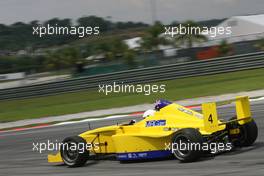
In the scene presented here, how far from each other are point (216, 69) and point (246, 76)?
1.69 metres

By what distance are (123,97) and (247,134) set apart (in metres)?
14.9

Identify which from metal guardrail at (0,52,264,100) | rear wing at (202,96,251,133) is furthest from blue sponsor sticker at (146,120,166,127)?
metal guardrail at (0,52,264,100)

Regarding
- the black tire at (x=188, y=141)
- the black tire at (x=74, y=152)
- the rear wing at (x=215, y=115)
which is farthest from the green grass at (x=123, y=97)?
the black tire at (x=188, y=141)

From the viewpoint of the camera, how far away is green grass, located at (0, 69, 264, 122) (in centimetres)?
2022

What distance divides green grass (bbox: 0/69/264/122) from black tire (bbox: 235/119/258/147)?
10415 millimetres

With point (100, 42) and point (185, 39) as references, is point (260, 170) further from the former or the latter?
point (100, 42)

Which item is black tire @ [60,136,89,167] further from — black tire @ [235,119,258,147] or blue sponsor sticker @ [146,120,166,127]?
black tire @ [235,119,258,147]

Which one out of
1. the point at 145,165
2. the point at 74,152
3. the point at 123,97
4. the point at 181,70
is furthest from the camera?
the point at 181,70

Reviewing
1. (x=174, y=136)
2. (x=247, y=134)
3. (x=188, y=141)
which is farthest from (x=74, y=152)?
(x=247, y=134)

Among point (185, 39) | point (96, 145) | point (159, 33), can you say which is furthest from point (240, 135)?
point (159, 33)

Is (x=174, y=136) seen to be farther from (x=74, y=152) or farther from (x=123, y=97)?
(x=123, y=97)

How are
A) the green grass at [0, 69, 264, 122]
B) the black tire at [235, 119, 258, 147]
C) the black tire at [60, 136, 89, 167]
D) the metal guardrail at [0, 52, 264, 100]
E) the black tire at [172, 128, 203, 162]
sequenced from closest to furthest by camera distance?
1. the black tire at [172, 128, 203, 162]
2. the black tire at [235, 119, 258, 147]
3. the black tire at [60, 136, 89, 167]
4. the green grass at [0, 69, 264, 122]
5. the metal guardrail at [0, 52, 264, 100]

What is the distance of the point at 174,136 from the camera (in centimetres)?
796

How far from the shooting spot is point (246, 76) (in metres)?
23.1
